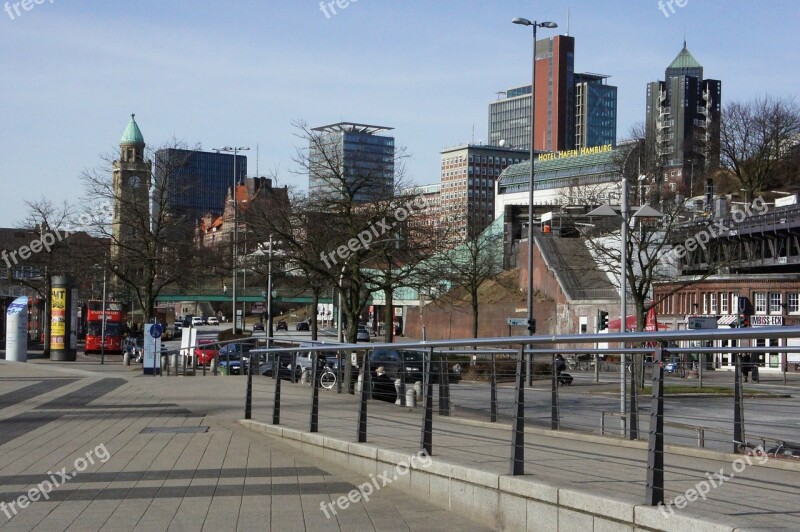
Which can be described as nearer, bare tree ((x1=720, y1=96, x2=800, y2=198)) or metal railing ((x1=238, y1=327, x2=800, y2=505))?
metal railing ((x1=238, y1=327, x2=800, y2=505))

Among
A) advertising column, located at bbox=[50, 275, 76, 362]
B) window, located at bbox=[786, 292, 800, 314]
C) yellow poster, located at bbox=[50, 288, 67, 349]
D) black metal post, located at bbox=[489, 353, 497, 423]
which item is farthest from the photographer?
window, located at bbox=[786, 292, 800, 314]

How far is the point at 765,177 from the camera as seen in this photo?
278 ft

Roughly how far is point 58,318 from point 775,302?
43.2m

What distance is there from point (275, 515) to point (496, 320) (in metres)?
69.2

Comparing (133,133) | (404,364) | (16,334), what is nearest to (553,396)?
(404,364)

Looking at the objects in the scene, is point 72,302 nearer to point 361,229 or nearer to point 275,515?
point 361,229

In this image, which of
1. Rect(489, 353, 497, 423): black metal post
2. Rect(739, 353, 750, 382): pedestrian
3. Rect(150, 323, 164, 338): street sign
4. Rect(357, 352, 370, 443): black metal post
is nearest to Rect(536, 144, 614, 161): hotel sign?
Rect(150, 323, 164, 338): street sign

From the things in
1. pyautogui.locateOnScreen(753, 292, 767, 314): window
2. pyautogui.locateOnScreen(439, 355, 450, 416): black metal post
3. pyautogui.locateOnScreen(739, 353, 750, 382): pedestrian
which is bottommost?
pyautogui.locateOnScreen(439, 355, 450, 416): black metal post

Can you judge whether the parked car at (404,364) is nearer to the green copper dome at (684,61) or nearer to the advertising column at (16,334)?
the advertising column at (16,334)

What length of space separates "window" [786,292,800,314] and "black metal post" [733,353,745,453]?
→ 60.3 meters

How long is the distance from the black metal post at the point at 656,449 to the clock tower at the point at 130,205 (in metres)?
38.3

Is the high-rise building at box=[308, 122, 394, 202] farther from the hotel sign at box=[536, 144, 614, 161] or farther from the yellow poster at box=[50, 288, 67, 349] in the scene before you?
the hotel sign at box=[536, 144, 614, 161]

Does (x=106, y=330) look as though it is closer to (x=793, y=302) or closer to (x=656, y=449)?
(x=793, y=302)

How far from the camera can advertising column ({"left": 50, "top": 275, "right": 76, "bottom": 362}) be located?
48.0 metres
